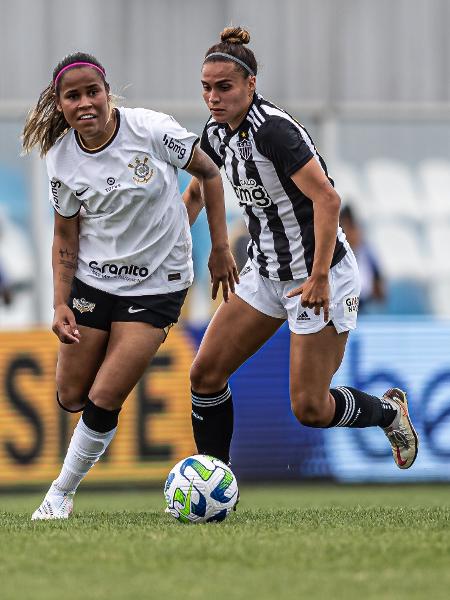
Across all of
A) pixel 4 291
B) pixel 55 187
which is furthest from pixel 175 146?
pixel 4 291

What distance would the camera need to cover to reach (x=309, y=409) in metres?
6.73

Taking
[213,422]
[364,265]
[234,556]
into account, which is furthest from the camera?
[364,265]

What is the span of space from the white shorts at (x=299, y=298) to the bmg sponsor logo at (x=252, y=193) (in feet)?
1.14

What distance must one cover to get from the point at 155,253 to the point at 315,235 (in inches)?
28.7

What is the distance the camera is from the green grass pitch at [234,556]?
4.39 metres

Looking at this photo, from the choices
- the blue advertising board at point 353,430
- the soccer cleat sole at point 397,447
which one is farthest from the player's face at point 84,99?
the blue advertising board at point 353,430

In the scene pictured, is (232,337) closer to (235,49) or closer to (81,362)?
(81,362)

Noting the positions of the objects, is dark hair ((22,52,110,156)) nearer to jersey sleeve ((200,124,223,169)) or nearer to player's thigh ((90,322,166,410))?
jersey sleeve ((200,124,223,169))

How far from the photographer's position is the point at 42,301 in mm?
14930

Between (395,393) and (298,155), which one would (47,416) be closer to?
(395,393)

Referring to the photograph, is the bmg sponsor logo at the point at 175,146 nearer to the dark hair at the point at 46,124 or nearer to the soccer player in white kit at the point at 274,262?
the soccer player in white kit at the point at 274,262

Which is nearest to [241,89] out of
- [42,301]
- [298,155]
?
[298,155]

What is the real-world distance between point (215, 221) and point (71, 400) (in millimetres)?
1067

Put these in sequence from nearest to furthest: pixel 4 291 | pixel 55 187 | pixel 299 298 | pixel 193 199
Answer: pixel 55 187
pixel 299 298
pixel 193 199
pixel 4 291
